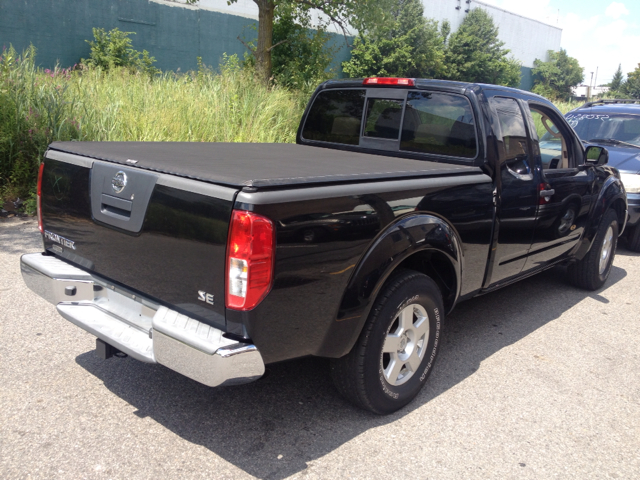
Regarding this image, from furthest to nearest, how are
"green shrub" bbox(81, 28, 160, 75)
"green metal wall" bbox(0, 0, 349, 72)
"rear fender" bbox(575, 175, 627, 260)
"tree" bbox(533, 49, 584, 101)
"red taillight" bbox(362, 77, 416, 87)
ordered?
"tree" bbox(533, 49, 584, 101) → "green shrub" bbox(81, 28, 160, 75) → "green metal wall" bbox(0, 0, 349, 72) → "rear fender" bbox(575, 175, 627, 260) → "red taillight" bbox(362, 77, 416, 87)

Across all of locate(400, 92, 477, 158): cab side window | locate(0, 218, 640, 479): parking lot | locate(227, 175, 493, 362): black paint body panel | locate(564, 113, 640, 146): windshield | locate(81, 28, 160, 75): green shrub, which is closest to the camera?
locate(227, 175, 493, 362): black paint body panel

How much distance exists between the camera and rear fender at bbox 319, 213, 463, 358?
278 cm

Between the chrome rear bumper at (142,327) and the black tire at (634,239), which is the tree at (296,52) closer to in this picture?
the black tire at (634,239)

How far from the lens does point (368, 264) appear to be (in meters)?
2.83

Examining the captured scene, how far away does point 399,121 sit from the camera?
4293mm

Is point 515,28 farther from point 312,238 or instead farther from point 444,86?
point 312,238

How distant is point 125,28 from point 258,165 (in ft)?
62.5

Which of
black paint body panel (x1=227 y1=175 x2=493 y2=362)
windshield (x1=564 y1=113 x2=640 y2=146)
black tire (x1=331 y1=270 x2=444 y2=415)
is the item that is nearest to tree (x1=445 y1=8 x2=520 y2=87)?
windshield (x1=564 y1=113 x2=640 y2=146)

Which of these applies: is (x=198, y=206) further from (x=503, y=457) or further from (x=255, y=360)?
(x=503, y=457)

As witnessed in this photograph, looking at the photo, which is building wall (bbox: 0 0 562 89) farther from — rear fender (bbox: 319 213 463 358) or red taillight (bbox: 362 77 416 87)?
rear fender (bbox: 319 213 463 358)

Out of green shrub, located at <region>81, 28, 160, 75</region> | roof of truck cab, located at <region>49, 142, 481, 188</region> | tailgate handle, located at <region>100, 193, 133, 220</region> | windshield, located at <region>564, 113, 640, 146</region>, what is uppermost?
green shrub, located at <region>81, 28, 160, 75</region>

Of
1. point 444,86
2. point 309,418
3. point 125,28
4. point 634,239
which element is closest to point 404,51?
point 125,28

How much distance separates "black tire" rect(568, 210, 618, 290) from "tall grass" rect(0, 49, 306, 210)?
210 inches

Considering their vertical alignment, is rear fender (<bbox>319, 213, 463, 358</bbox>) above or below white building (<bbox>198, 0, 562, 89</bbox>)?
below
